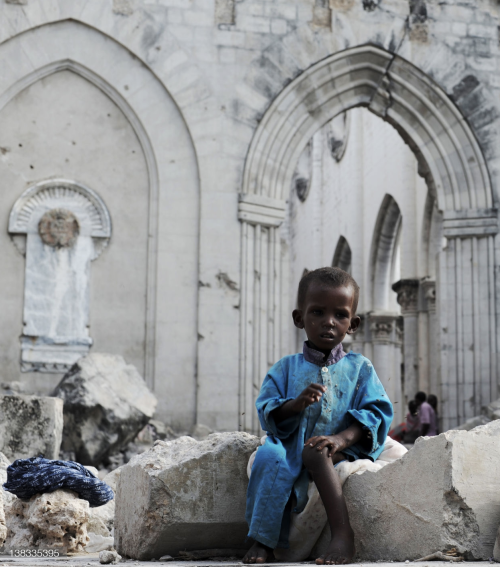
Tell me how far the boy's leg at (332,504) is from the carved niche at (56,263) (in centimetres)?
→ 802

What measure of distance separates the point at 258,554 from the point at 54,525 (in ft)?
4.71

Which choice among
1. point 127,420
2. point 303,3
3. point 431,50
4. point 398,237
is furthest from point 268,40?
point 398,237

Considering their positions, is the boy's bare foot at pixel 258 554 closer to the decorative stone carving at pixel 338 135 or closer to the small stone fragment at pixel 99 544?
the small stone fragment at pixel 99 544

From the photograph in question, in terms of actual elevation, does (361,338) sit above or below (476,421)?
above

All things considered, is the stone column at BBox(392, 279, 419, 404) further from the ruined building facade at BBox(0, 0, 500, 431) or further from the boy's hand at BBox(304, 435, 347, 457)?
the boy's hand at BBox(304, 435, 347, 457)

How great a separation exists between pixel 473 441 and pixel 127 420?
6.44 metres

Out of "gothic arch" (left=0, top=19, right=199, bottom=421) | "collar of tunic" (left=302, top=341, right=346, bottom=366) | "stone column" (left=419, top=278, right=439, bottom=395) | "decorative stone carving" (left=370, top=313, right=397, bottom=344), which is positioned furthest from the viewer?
"decorative stone carving" (left=370, top=313, right=397, bottom=344)

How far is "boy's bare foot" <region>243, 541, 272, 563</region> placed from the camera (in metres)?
3.31

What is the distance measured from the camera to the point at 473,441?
3.20 metres

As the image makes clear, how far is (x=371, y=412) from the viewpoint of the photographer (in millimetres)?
3615

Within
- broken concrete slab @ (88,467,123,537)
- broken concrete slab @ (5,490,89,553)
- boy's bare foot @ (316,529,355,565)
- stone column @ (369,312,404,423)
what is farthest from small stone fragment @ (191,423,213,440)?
stone column @ (369,312,404,423)

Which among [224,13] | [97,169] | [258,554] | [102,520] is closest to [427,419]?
[97,169]

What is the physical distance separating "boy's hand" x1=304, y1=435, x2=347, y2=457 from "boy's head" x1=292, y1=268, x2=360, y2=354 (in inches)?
15.2

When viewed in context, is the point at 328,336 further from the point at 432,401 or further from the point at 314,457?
the point at 432,401
